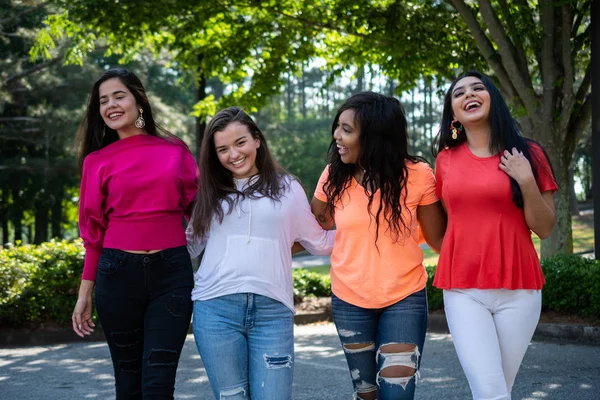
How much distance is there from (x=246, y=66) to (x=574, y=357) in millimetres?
8276

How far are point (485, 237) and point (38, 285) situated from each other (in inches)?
314

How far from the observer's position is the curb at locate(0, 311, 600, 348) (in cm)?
857

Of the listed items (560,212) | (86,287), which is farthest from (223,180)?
(560,212)

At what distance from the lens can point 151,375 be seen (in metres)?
3.47

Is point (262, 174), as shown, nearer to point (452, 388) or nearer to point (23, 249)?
point (452, 388)

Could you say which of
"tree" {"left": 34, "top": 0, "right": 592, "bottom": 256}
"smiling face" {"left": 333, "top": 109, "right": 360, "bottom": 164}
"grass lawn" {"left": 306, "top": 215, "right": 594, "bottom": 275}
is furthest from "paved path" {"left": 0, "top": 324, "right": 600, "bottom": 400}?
"grass lawn" {"left": 306, "top": 215, "right": 594, "bottom": 275}

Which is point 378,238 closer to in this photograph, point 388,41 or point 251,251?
point 251,251

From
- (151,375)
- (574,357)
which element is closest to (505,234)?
(151,375)

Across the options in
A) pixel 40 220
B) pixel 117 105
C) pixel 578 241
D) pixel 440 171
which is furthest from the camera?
pixel 40 220

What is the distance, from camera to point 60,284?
1030 centimetres

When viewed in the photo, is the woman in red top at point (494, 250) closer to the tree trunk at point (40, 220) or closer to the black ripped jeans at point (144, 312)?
the black ripped jeans at point (144, 312)

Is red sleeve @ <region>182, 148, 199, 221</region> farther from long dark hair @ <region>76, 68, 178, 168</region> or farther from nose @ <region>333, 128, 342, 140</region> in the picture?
nose @ <region>333, 128, 342, 140</region>

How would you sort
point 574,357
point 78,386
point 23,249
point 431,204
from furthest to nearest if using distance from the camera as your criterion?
point 23,249 < point 574,357 < point 78,386 < point 431,204

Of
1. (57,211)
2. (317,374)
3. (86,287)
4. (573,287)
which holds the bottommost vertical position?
(317,374)
